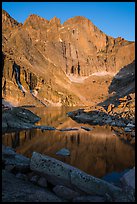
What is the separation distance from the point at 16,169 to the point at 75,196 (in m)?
3.81

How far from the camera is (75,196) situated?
9.03 meters

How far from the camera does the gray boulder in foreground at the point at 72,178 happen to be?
9.48m

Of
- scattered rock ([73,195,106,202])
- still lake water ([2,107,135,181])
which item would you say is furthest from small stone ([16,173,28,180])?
still lake water ([2,107,135,181])

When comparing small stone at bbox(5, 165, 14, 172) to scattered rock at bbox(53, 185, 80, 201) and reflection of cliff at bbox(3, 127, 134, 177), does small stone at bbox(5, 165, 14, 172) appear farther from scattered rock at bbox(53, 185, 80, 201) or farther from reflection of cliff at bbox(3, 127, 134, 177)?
reflection of cliff at bbox(3, 127, 134, 177)

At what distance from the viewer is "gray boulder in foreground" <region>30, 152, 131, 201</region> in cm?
948

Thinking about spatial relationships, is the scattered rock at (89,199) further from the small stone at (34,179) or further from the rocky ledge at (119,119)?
the rocky ledge at (119,119)

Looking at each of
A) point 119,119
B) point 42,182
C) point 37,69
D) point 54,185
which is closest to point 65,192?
point 54,185

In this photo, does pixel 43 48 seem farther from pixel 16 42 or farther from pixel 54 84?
pixel 54 84

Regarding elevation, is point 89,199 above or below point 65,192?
below

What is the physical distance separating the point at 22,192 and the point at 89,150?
454 inches

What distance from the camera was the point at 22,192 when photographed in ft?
28.1

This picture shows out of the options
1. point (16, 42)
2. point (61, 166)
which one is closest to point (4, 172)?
point (61, 166)

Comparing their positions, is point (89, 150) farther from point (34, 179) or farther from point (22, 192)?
point (22, 192)

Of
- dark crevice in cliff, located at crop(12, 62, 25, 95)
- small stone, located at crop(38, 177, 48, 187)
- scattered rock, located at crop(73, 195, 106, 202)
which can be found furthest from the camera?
dark crevice in cliff, located at crop(12, 62, 25, 95)
